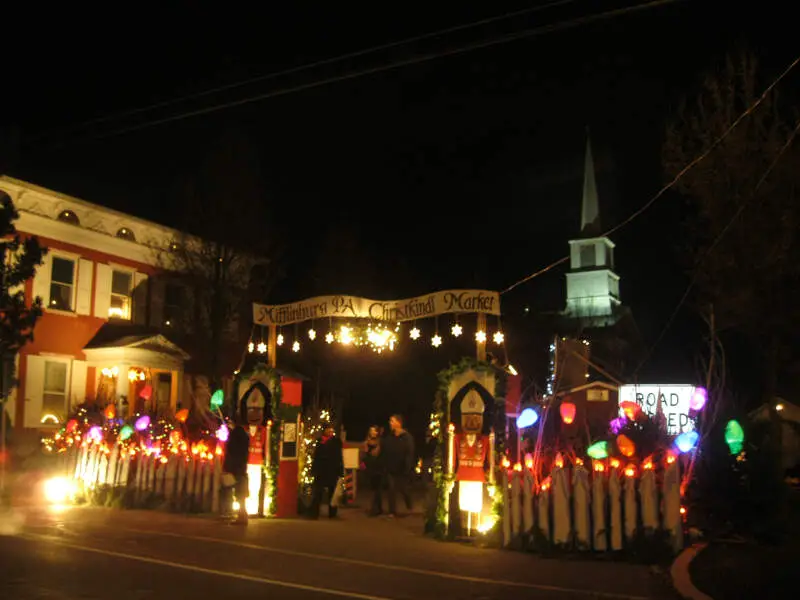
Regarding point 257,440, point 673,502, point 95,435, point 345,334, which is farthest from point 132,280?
point 673,502

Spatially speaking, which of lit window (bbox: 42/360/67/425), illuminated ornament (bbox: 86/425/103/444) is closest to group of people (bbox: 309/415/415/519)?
illuminated ornament (bbox: 86/425/103/444)

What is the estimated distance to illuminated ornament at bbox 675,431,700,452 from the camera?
522 inches

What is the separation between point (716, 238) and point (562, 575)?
797 centimetres

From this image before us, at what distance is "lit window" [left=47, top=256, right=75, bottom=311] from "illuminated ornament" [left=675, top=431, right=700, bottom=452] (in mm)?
19235

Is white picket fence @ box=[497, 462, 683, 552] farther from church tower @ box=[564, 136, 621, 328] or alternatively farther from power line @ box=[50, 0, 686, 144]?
church tower @ box=[564, 136, 621, 328]

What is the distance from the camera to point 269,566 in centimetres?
1038

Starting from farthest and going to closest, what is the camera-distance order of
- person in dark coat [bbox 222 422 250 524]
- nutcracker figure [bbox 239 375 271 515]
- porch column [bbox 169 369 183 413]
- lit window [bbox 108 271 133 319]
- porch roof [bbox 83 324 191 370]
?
porch column [bbox 169 369 183 413] → lit window [bbox 108 271 133 319] → porch roof [bbox 83 324 191 370] → nutcracker figure [bbox 239 375 271 515] → person in dark coat [bbox 222 422 250 524]

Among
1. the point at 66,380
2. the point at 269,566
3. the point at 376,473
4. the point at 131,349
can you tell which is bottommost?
the point at 269,566

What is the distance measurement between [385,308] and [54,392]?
1453cm

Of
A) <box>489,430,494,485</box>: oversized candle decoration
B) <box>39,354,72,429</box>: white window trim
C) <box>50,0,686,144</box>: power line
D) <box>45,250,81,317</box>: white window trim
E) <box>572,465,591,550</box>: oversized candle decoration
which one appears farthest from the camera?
<box>45,250,81,317</box>: white window trim

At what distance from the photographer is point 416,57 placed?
9.51 meters

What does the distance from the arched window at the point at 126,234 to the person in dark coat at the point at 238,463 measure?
51.0ft

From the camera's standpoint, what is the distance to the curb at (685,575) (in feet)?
28.5

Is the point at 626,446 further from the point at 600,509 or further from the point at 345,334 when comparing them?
the point at 345,334
